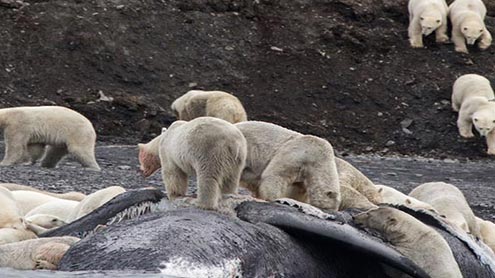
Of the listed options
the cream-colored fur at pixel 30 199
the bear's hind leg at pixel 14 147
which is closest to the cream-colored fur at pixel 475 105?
the bear's hind leg at pixel 14 147

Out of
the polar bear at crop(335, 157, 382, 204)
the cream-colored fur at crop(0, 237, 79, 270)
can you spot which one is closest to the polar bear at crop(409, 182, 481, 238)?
the polar bear at crop(335, 157, 382, 204)

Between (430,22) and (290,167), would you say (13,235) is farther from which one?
(430,22)

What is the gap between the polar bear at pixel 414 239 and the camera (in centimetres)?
865

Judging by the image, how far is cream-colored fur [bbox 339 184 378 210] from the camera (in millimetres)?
9984

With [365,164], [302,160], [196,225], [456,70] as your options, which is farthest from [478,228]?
[456,70]

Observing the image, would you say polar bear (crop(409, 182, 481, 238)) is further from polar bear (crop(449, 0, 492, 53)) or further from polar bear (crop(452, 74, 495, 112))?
polar bear (crop(449, 0, 492, 53))

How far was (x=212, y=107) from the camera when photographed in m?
19.6

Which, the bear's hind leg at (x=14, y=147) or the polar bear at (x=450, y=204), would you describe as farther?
the bear's hind leg at (x=14, y=147)

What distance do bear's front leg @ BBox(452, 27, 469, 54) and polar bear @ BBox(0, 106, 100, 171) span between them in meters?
10.4

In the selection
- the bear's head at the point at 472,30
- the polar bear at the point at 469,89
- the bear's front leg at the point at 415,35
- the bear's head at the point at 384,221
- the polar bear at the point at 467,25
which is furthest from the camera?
the bear's front leg at the point at 415,35

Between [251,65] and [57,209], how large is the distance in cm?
1449

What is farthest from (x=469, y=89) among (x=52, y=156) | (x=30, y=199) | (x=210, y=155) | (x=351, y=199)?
(x=210, y=155)

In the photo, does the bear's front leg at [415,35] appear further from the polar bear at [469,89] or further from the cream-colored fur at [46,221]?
the cream-colored fur at [46,221]

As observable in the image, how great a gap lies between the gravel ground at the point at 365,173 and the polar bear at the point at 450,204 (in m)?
3.16
